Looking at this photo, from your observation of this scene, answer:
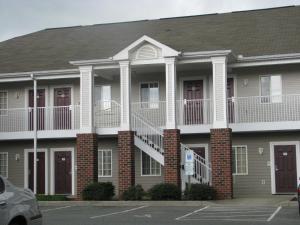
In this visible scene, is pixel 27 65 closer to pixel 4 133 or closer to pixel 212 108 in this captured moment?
pixel 4 133

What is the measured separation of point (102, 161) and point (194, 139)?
14.5 feet

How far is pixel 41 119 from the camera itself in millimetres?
26375

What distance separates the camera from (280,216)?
15.8m

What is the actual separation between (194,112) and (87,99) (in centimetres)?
456

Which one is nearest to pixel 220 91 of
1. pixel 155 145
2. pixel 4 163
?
pixel 155 145

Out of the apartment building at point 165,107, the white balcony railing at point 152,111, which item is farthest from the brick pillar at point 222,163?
the white balcony railing at point 152,111

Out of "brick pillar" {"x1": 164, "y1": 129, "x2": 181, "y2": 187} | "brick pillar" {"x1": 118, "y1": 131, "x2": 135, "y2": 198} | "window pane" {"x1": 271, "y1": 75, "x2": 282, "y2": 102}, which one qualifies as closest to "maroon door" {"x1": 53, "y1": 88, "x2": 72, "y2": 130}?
"brick pillar" {"x1": 118, "y1": 131, "x2": 135, "y2": 198}

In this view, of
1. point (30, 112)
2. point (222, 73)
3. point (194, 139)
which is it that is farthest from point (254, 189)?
point (30, 112)

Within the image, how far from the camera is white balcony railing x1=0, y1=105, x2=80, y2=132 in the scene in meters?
26.0

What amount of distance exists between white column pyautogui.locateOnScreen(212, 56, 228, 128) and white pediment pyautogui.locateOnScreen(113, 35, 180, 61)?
221 centimetres

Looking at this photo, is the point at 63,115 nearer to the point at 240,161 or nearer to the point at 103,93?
the point at 103,93

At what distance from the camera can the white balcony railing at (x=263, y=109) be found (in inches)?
915

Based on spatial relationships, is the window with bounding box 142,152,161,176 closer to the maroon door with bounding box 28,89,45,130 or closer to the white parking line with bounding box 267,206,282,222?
the maroon door with bounding box 28,89,45,130

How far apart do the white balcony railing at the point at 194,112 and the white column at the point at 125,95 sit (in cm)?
245
